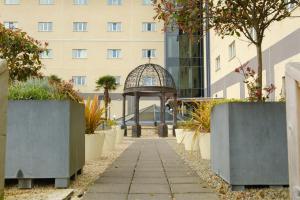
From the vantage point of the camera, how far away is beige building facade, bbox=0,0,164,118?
126ft

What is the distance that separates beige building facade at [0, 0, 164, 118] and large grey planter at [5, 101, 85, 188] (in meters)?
32.7

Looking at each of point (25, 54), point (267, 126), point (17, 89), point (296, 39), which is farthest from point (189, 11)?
point (296, 39)

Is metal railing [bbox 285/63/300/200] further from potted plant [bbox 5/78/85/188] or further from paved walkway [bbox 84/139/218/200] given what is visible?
potted plant [bbox 5/78/85/188]

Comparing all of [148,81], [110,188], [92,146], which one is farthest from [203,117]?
[148,81]

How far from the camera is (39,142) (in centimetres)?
546

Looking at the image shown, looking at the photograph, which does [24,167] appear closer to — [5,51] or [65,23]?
[5,51]

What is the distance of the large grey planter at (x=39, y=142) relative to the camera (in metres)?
5.43

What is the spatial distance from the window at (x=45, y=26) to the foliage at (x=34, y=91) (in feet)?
111

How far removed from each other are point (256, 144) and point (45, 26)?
36264 millimetres

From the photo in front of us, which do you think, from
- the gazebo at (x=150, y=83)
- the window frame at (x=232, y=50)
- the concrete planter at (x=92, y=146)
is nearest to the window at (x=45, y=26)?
the gazebo at (x=150, y=83)

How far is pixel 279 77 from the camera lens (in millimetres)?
14117

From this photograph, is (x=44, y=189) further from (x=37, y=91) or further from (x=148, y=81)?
(x=148, y=81)

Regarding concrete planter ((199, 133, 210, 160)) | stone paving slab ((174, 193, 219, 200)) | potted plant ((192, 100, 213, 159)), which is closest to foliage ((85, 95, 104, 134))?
potted plant ((192, 100, 213, 159))

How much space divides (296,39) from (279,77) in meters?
1.73
